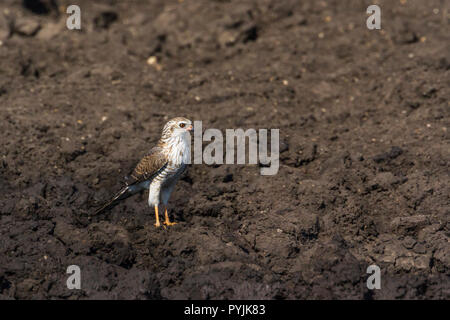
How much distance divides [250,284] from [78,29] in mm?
8111

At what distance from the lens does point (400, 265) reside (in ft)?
21.9

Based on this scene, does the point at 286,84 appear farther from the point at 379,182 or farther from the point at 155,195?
the point at 155,195

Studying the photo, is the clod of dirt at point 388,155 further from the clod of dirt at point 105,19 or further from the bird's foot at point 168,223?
the clod of dirt at point 105,19

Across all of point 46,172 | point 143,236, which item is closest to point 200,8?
point 46,172

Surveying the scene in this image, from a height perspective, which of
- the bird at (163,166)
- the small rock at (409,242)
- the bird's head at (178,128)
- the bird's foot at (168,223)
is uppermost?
the bird's head at (178,128)

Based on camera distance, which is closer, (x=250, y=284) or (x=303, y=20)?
(x=250, y=284)

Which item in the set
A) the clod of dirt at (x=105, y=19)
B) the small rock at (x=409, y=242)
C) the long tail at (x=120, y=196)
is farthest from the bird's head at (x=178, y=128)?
the clod of dirt at (x=105, y=19)

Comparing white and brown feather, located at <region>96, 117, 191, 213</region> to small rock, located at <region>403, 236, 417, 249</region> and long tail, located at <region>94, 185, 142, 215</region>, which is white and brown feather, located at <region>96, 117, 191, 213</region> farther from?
small rock, located at <region>403, 236, 417, 249</region>

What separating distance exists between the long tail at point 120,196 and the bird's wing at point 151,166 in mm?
130

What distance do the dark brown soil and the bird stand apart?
268 millimetres

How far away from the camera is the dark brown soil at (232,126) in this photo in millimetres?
6500
